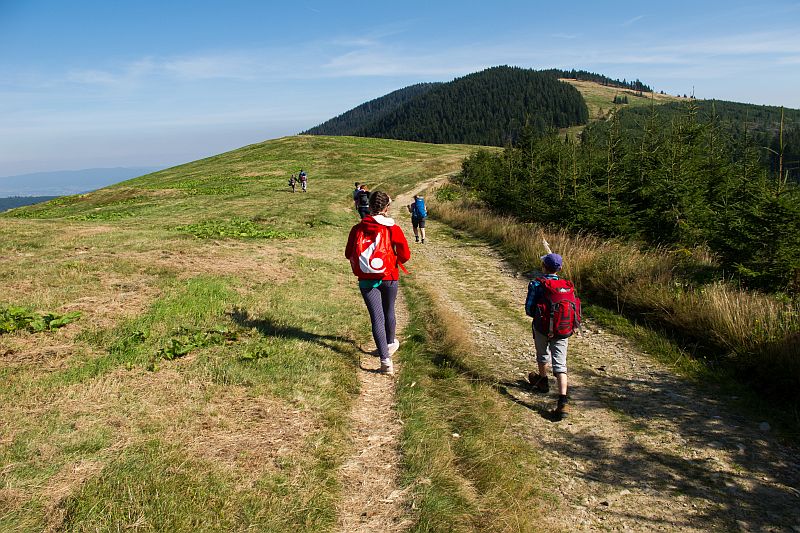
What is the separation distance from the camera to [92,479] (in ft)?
11.6

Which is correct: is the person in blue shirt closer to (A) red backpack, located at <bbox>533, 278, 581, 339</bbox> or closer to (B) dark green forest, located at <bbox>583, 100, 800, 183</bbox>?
(A) red backpack, located at <bbox>533, 278, 581, 339</bbox>

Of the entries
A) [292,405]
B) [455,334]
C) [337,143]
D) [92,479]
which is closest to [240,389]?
[292,405]

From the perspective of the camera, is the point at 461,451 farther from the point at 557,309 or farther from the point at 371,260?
the point at 371,260

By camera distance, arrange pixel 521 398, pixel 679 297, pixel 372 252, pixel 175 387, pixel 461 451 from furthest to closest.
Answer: pixel 679 297 → pixel 521 398 → pixel 372 252 → pixel 175 387 → pixel 461 451

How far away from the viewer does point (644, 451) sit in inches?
188

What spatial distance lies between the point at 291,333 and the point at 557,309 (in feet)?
13.1

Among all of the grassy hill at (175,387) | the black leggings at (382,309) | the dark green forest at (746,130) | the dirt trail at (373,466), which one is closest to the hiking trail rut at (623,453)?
the dirt trail at (373,466)

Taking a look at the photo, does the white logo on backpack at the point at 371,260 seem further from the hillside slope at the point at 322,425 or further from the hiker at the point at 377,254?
the hillside slope at the point at 322,425

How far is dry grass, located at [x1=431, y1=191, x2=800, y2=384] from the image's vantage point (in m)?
6.34

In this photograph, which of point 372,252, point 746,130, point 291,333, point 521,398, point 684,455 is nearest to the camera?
point 684,455

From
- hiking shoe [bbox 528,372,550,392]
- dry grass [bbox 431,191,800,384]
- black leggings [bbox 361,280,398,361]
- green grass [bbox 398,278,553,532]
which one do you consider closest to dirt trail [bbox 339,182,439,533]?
green grass [bbox 398,278,553,532]

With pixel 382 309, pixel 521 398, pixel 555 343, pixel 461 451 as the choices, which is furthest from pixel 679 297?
pixel 461 451

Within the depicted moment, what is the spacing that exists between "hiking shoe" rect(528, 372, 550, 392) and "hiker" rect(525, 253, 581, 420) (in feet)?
1.25

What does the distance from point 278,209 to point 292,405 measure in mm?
19205
